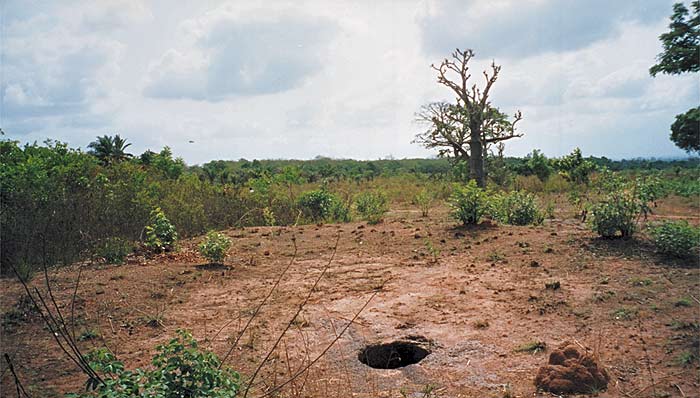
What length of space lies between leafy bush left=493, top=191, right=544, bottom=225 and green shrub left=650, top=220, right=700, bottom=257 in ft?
11.1

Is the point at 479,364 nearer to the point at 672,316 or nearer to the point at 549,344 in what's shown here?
the point at 549,344

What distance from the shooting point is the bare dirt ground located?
164 inches

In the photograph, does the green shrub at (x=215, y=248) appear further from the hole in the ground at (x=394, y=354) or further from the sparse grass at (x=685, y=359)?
the sparse grass at (x=685, y=359)

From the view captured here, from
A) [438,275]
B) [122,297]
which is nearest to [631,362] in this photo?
[438,275]

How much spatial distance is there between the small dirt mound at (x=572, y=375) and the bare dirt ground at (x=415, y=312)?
0.09 meters

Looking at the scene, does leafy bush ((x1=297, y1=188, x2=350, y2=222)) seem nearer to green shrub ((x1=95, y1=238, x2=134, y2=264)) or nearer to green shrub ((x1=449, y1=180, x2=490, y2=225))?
green shrub ((x1=449, y1=180, x2=490, y2=225))

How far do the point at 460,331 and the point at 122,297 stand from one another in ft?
12.0

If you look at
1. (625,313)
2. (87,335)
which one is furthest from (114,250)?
(625,313)

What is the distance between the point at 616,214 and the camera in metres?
7.65

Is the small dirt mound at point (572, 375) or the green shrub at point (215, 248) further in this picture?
the green shrub at point (215, 248)

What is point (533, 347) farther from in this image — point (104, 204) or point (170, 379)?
point (104, 204)

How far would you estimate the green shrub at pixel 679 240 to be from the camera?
6.61 metres

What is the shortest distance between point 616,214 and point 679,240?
3.57 ft

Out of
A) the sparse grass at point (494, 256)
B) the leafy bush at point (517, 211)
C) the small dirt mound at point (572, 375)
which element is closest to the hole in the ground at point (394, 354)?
the small dirt mound at point (572, 375)
